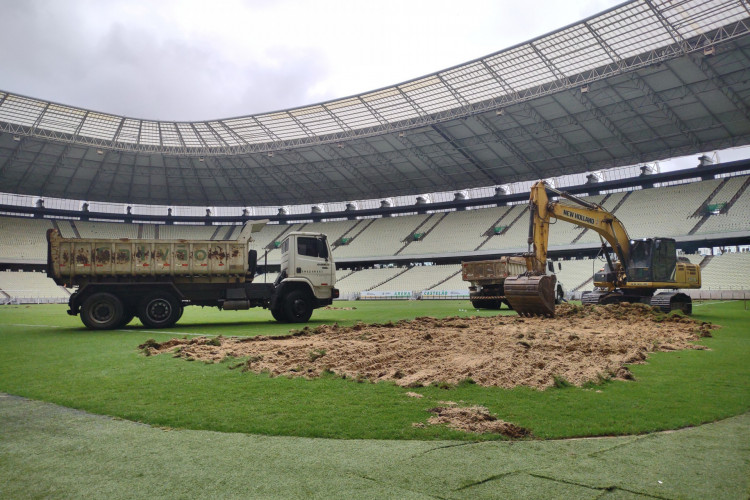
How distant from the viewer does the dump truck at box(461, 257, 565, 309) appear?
76.3ft

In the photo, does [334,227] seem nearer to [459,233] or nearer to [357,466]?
[459,233]

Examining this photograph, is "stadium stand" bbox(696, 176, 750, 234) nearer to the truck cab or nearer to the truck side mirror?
the truck cab

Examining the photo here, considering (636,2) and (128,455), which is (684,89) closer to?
(636,2)

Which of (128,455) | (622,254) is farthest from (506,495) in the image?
(622,254)

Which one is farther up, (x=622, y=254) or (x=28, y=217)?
(x=28, y=217)

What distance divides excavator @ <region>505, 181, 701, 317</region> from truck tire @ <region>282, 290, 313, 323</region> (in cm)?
642

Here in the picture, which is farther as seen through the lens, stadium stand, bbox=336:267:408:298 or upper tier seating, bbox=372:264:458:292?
stadium stand, bbox=336:267:408:298

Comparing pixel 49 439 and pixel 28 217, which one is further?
pixel 28 217

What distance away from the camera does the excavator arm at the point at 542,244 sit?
14.9 meters

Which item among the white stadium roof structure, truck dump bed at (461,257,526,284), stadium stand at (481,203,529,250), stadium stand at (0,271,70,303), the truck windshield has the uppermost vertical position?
the white stadium roof structure

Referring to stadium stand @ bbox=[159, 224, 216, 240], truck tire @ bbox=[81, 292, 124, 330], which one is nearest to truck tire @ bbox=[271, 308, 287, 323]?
truck tire @ bbox=[81, 292, 124, 330]

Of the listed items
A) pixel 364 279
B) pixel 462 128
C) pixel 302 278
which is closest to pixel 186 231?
pixel 364 279

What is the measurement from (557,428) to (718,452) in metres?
1.11

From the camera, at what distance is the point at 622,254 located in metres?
19.1
